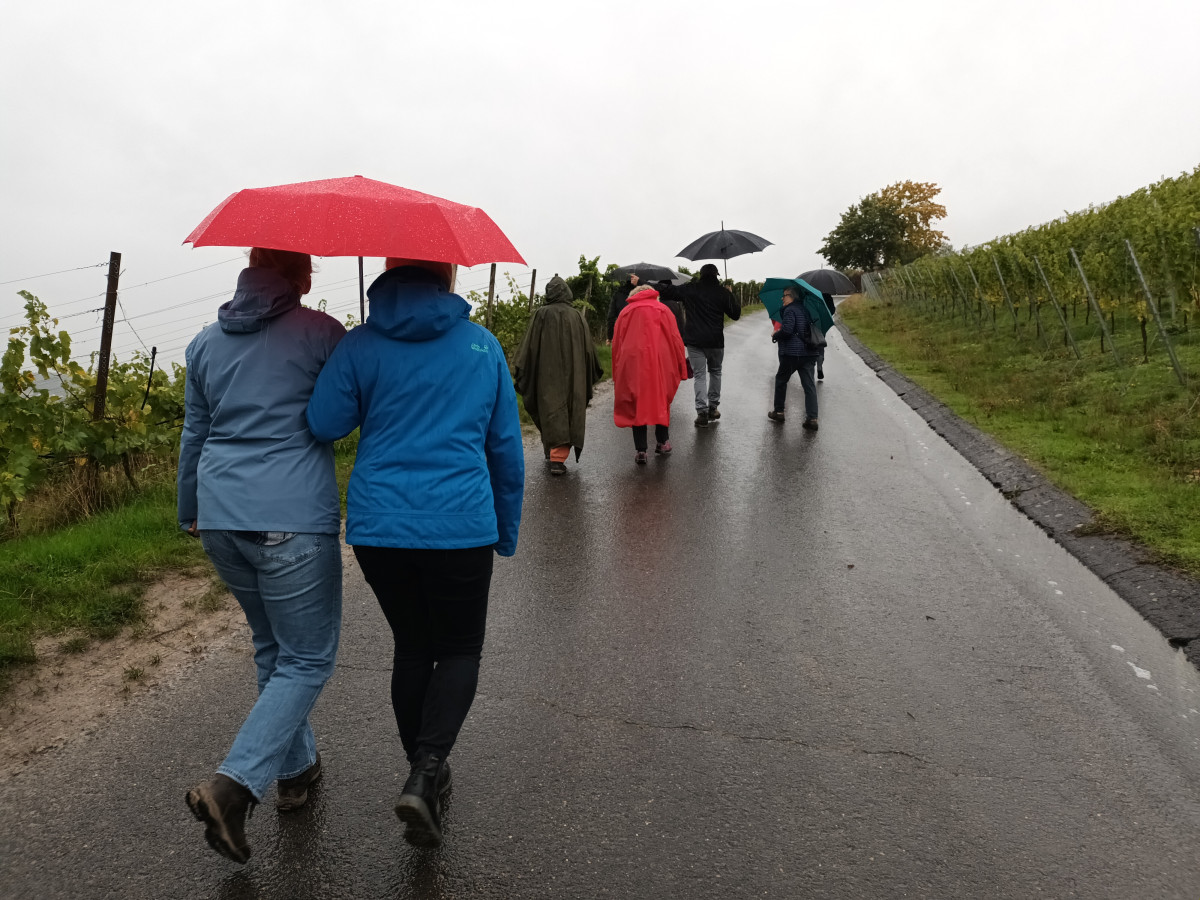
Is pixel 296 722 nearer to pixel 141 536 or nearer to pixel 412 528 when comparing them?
pixel 412 528

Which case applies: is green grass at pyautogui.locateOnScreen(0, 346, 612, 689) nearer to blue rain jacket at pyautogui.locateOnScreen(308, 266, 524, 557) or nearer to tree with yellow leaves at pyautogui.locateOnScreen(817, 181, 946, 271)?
blue rain jacket at pyautogui.locateOnScreen(308, 266, 524, 557)

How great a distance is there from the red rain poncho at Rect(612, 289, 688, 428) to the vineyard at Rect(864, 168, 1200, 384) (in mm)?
6046

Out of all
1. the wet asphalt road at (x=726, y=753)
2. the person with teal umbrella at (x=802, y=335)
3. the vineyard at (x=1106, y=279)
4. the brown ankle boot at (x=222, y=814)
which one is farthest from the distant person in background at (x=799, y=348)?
the brown ankle boot at (x=222, y=814)

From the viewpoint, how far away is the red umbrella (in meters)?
2.61

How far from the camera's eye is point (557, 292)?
27.9ft

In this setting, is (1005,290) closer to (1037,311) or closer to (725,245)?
(1037,311)

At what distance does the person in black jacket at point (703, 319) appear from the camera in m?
11.3

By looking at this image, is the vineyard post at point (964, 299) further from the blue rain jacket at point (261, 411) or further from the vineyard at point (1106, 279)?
the blue rain jacket at point (261, 411)

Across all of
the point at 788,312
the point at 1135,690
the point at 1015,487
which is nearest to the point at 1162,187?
the point at 788,312

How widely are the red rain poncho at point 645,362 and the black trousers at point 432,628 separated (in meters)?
6.68

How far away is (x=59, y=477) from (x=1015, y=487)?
26.5 feet

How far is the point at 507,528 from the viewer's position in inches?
120

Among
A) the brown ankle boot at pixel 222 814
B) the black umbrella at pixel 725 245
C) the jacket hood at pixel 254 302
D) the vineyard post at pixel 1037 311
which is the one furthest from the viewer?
the vineyard post at pixel 1037 311

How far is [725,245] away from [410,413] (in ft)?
40.7
